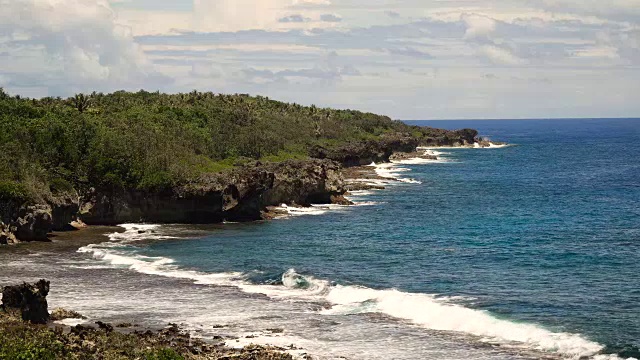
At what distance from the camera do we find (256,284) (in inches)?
2377

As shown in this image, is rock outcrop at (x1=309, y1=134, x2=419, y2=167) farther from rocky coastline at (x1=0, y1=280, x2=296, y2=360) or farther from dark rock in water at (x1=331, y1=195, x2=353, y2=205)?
rocky coastline at (x1=0, y1=280, x2=296, y2=360)

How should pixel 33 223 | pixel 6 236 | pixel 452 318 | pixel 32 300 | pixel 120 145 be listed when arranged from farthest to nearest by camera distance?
pixel 120 145 < pixel 33 223 < pixel 6 236 < pixel 452 318 < pixel 32 300

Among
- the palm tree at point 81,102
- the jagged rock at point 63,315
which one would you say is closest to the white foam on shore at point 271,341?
the jagged rock at point 63,315

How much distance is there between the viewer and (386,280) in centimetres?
6078

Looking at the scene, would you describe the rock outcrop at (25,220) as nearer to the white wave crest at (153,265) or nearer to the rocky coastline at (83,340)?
the white wave crest at (153,265)

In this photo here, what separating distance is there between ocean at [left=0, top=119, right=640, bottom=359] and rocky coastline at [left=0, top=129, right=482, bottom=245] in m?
3.07

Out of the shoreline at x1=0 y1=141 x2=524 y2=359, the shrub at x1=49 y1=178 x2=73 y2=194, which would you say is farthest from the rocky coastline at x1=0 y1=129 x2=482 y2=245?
the shoreline at x1=0 y1=141 x2=524 y2=359

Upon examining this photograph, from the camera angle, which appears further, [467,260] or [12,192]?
[12,192]

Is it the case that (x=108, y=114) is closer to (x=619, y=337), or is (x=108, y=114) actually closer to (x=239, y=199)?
(x=239, y=199)

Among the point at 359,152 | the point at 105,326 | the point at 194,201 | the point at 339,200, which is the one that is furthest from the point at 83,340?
the point at 359,152

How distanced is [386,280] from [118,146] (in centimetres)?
4412

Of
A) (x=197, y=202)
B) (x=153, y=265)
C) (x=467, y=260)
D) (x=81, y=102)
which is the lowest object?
Answer: (x=467, y=260)

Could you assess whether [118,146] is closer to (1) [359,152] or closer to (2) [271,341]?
(2) [271,341]

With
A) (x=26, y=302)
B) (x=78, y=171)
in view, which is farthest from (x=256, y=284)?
(x=78, y=171)
